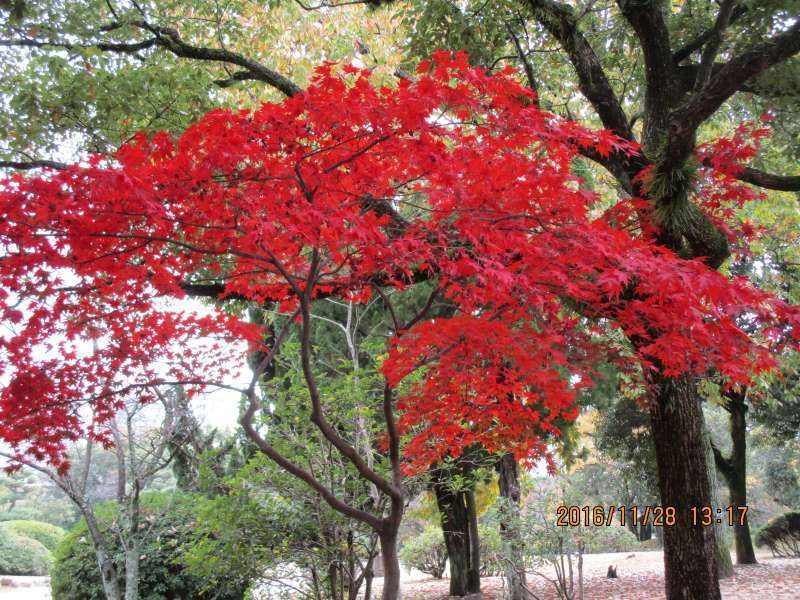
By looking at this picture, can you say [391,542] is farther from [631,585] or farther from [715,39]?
[631,585]

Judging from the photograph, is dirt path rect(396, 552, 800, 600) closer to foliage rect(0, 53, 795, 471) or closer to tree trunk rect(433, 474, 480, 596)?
tree trunk rect(433, 474, 480, 596)

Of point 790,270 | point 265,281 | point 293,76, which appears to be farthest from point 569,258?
point 790,270

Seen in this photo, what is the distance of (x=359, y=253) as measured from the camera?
12.1ft

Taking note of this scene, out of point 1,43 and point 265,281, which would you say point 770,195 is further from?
point 1,43

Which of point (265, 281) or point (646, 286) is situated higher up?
point (265, 281)

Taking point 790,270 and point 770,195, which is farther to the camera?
point 790,270

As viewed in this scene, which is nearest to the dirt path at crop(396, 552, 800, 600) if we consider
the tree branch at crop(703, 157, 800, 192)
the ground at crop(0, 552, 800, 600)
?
the ground at crop(0, 552, 800, 600)

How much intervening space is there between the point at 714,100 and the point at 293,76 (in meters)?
6.44

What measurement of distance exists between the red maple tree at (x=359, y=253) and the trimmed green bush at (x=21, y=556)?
49.4 ft

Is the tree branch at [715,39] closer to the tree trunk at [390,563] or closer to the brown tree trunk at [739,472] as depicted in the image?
the tree trunk at [390,563]

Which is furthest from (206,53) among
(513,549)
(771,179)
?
(513,549)

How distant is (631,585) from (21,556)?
588 inches

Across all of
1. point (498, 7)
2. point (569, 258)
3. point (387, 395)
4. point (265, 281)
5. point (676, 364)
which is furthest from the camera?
point (498, 7)

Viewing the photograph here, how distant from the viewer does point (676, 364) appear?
4152 millimetres
